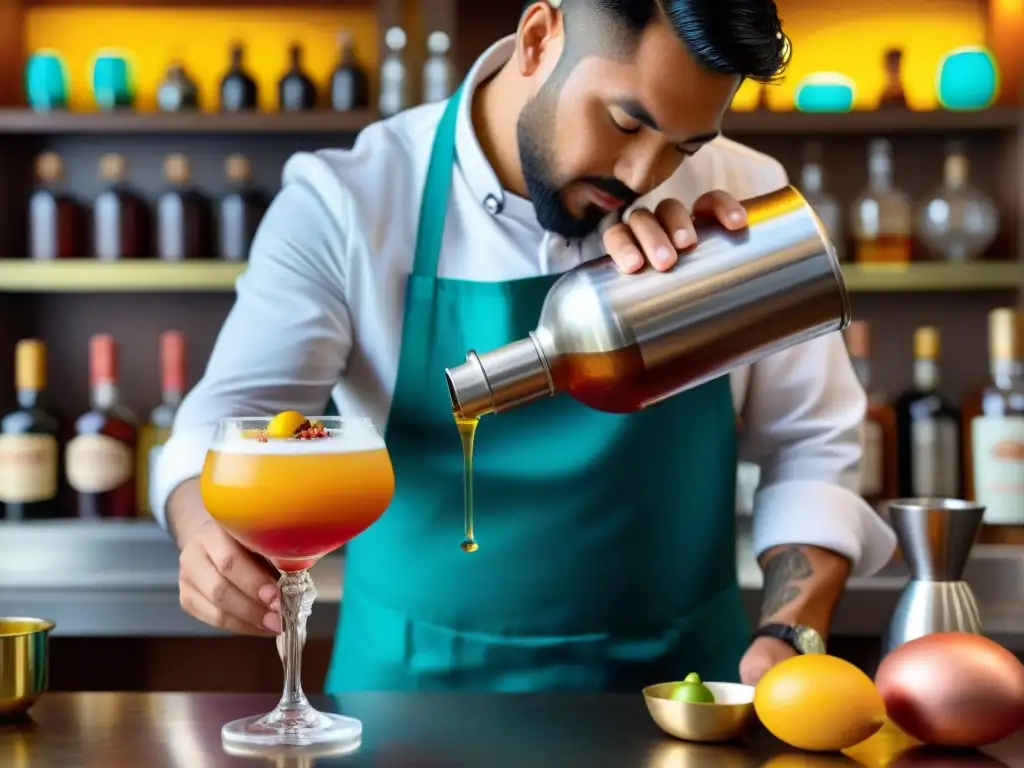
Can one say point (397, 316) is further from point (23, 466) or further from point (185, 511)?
point (23, 466)

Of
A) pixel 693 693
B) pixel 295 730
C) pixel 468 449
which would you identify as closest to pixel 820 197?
pixel 468 449

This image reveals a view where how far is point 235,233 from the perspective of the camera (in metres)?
2.86

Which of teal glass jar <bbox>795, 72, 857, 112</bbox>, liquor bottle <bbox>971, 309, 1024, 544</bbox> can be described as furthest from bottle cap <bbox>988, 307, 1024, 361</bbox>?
teal glass jar <bbox>795, 72, 857, 112</bbox>

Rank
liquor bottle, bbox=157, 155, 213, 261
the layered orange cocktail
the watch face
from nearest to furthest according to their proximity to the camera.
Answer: the layered orange cocktail < the watch face < liquor bottle, bbox=157, 155, 213, 261

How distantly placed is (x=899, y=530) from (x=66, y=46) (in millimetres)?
2604

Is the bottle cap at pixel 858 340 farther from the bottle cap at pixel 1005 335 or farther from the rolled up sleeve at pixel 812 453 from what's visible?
the rolled up sleeve at pixel 812 453

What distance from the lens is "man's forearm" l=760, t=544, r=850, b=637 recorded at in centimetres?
139

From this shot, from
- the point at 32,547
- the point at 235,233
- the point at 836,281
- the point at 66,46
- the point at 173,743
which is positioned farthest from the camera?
the point at 66,46

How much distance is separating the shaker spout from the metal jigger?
37 centimetres

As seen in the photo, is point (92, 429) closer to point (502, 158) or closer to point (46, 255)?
point (46, 255)

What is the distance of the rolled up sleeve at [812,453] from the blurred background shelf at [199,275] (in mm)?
1170

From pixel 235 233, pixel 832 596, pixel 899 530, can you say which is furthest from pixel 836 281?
pixel 235 233

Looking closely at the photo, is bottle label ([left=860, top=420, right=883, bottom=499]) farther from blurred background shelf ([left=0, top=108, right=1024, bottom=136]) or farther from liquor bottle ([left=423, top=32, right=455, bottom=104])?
liquor bottle ([left=423, top=32, right=455, bottom=104])

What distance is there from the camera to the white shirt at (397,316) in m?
1.48
